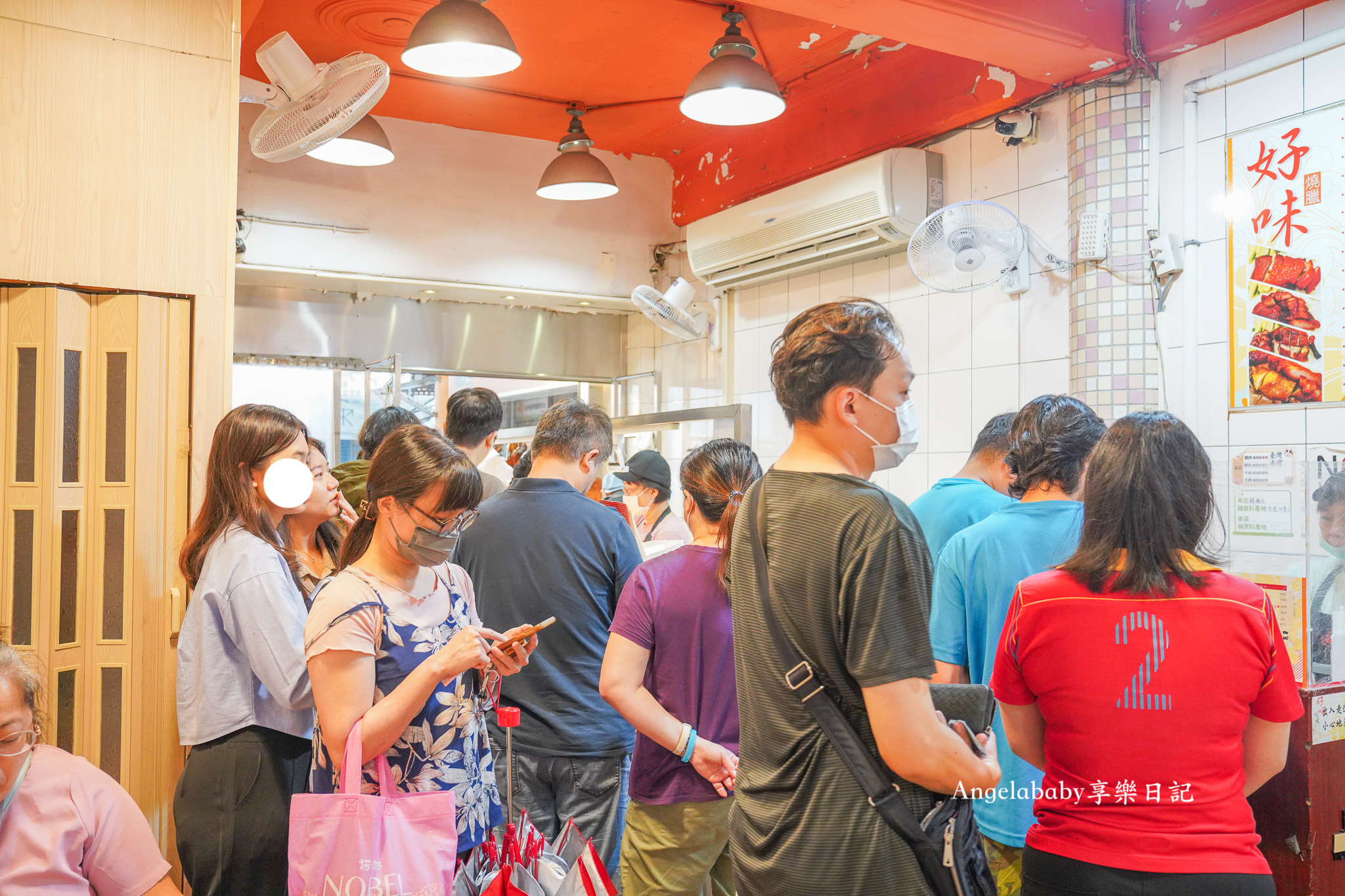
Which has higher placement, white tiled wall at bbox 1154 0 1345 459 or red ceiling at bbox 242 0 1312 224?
red ceiling at bbox 242 0 1312 224

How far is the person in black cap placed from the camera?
4.33 meters

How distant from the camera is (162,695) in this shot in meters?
2.71

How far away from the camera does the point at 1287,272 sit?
3.23 metres

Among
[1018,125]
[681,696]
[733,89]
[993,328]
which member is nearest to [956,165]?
[1018,125]

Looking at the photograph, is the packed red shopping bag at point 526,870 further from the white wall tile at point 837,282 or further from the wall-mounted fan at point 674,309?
the wall-mounted fan at point 674,309

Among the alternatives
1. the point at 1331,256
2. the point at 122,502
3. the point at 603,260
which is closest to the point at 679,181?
the point at 603,260

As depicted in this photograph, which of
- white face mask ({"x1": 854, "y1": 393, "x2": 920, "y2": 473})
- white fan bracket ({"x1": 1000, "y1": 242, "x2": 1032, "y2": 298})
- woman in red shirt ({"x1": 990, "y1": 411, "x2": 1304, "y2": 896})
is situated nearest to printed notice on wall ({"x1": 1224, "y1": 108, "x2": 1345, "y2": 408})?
white fan bracket ({"x1": 1000, "y1": 242, "x2": 1032, "y2": 298})

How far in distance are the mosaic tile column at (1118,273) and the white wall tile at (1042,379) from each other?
0.46 ft

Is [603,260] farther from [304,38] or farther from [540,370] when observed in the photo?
[304,38]

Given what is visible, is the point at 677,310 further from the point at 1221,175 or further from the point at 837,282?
the point at 1221,175

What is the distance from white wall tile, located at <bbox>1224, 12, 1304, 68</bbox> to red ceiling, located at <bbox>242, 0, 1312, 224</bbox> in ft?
0.10

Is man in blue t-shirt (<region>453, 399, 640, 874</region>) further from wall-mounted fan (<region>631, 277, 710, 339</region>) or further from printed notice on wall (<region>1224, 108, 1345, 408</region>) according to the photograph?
wall-mounted fan (<region>631, 277, 710, 339</region>)

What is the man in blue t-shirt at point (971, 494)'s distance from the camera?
281 cm

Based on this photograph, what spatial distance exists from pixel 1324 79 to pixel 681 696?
2.76 m
